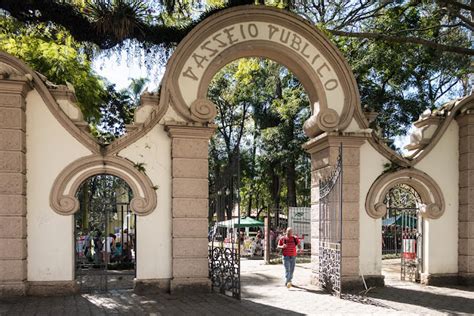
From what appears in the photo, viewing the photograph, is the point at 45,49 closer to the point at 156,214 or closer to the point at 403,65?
the point at 156,214

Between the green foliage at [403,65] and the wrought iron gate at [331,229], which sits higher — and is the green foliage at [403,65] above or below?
above

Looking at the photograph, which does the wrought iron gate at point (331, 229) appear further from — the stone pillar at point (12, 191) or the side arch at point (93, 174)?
the stone pillar at point (12, 191)

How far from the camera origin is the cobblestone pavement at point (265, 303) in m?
7.94

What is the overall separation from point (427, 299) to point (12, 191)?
26.8 feet

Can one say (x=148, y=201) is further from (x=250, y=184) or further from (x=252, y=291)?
(x=250, y=184)

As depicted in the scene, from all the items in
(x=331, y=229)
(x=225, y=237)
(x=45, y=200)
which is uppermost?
(x=45, y=200)

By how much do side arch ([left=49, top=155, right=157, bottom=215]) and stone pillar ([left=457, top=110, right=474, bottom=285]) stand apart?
7013 millimetres

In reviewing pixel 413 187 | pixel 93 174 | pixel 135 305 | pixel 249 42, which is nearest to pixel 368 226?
pixel 413 187

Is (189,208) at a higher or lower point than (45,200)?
lower

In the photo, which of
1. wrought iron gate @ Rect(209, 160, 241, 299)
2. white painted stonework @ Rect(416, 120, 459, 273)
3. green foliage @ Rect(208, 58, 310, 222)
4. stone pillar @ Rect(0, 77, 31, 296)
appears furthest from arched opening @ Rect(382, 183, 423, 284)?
stone pillar @ Rect(0, 77, 31, 296)

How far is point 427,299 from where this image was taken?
9211mm

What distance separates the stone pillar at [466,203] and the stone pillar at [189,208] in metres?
5.94

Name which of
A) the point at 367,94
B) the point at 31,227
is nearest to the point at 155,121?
the point at 31,227

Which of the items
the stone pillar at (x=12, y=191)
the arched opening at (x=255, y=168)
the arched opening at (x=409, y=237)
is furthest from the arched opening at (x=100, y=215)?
the arched opening at (x=409, y=237)
